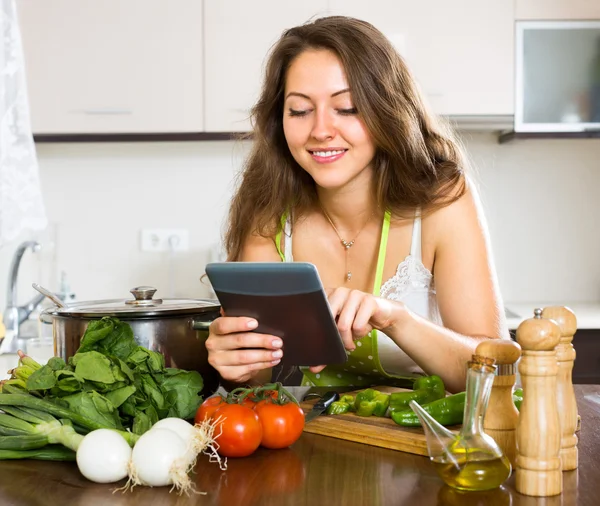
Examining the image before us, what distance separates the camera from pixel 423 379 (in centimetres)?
128

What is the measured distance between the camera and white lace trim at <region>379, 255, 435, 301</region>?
5.75ft

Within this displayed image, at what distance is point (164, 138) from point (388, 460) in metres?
2.17

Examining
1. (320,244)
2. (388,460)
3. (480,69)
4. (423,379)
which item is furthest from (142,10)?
(388,460)

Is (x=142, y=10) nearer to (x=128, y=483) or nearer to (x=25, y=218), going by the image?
A: (x=25, y=218)

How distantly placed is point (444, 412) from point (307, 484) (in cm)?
28

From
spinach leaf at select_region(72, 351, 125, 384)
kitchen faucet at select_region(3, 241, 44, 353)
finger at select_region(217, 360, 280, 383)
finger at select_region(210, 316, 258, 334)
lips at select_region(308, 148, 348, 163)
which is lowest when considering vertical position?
kitchen faucet at select_region(3, 241, 44, 353)

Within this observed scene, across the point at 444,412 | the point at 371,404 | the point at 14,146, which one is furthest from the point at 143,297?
the point at 14,146

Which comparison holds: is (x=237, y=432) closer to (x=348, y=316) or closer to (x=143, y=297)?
(x=348, y=316)

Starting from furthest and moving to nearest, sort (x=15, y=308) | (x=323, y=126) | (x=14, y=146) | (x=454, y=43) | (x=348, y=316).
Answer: (x=454, y=43) → (x=15, y=308) → (x=14, y=146) → (x=323, y=126) → (x=348, y=316)

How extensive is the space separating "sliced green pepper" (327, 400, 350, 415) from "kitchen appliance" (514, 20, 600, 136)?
6.52 ft

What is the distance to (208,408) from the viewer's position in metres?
1.10

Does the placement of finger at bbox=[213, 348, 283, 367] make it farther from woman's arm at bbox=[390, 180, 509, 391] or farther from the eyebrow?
the eyebrow

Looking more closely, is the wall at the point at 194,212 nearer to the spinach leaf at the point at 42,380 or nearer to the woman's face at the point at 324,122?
the woman's face at the point at 324,122

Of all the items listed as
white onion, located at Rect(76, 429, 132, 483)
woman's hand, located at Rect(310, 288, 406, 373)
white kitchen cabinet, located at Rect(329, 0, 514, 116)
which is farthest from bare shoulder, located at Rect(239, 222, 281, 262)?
white kitchen cabinet, located at Rect(329, 0, 514, 116)
